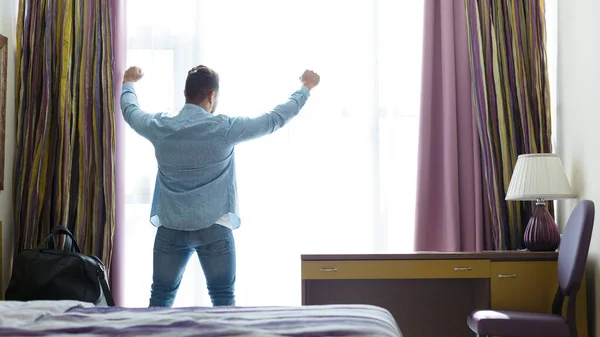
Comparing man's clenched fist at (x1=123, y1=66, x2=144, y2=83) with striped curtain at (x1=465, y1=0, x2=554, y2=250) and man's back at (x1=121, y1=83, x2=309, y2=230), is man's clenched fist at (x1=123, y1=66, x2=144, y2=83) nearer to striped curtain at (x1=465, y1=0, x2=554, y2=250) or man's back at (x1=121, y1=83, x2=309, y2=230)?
man's back at (x1=121, y1=83, x2=309, y2=230)

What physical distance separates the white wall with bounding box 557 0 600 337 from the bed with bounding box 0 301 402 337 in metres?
1.61

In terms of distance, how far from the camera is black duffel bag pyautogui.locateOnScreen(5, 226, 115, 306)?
3.14m

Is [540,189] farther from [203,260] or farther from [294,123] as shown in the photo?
[203,260]

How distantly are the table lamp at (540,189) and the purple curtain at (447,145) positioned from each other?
1.10 feet

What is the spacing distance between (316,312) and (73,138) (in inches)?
88.0

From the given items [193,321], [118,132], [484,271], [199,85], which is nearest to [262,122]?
[199,85]

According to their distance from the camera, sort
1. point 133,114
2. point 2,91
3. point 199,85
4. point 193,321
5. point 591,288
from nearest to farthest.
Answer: point 193,321, point 199,85, point 133,114, point 591,288, point 2,91

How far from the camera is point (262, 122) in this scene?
120 inches

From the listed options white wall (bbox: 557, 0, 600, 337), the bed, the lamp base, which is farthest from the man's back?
white wall (bbox: 557, 0, 600, 337)

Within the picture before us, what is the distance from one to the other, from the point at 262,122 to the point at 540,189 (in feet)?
4.20

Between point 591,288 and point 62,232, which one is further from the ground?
point 62,232

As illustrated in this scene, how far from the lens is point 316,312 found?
1.97 metres

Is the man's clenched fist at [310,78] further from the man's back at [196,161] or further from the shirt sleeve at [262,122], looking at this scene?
the man's back at [196,161]

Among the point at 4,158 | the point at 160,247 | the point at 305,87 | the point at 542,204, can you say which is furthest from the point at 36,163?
the point at 542,204
